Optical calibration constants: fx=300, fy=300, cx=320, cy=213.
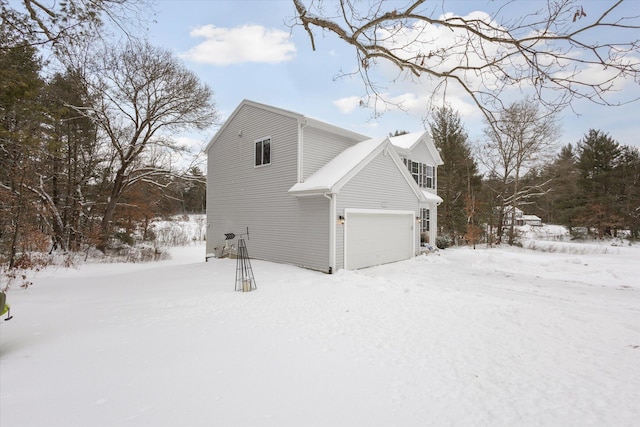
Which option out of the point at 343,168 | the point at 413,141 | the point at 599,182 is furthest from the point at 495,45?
the point at 599,182

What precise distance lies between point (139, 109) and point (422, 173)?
51.0 ft

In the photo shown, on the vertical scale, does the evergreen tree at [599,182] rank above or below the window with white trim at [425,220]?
above

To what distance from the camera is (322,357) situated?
3.81 metres

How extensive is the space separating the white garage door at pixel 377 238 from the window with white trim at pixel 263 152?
4102 mm

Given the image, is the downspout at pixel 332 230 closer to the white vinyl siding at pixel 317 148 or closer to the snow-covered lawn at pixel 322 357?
the snow-covered lawn at pixel 322 357

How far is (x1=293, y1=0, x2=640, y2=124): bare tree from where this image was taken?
333cm

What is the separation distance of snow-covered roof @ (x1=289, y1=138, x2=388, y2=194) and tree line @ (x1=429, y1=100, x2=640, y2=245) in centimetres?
951

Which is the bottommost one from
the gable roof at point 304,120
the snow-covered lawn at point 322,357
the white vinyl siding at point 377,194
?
the snow-covered lawn at point 322,357

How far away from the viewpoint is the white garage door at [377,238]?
1009 centimetres

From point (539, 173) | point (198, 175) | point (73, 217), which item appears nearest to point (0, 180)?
point (73, 217)

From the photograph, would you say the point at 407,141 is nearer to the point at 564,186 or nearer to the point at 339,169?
the point at 339,169

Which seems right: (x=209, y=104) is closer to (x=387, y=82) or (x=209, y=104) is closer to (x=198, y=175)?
(x=198, y=175)

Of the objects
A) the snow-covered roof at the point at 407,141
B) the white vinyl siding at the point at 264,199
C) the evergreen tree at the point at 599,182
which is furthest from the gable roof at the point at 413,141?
the evergreen tree at the point at 599,182

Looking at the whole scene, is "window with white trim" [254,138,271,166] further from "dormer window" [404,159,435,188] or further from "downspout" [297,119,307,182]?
"dormer window" [404,159,435,188]
